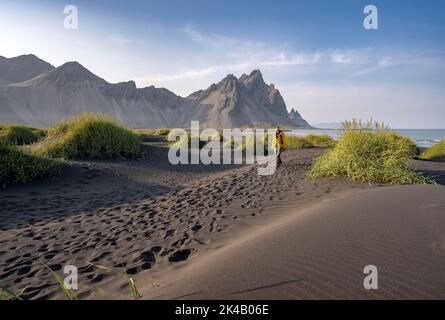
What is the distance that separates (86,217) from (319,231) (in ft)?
15.1

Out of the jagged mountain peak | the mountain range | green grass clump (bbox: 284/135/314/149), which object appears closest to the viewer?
green grass clump (bbox: 284/135/314/149)

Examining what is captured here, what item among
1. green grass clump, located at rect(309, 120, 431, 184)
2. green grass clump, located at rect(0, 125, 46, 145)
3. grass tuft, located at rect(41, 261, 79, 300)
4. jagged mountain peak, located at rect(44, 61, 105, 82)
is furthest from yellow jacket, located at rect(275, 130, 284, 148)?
jagged mountain peak, located at rect(44, 61, 105, 82)

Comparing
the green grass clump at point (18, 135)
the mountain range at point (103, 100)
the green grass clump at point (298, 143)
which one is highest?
the mountain range at point (103, 100)

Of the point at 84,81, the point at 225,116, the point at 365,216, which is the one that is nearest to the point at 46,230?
the point at 365,216

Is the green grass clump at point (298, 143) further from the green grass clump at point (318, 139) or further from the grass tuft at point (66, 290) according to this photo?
the grass tuft at point (66, 290)

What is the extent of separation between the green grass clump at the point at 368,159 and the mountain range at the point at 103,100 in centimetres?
10610

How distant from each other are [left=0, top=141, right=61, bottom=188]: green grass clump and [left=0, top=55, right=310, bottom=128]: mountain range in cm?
9947

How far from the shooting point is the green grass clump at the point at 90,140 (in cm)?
1253

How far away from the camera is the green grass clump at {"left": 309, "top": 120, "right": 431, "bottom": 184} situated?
23.2 feet

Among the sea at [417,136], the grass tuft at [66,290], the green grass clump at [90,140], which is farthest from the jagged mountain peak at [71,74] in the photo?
the grass tuft at [66,290]

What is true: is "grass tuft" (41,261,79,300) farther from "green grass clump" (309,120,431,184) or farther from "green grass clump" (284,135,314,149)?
"green grass clump" (284,135,314,149)

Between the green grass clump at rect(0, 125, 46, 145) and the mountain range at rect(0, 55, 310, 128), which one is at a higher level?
the mountain range at rect(0, 55, 310, 128)

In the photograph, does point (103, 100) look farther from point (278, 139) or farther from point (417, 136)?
point (278, 139)

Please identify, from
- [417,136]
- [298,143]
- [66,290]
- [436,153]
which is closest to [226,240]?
[66,290]
